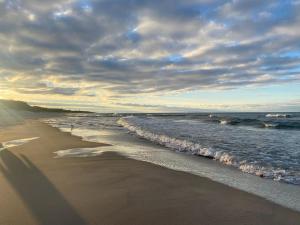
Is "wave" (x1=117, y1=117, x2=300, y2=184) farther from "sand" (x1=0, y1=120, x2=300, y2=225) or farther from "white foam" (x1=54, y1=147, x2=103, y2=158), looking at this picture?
"white foam" (x1=54, y1=147, x2=103, y2=158)

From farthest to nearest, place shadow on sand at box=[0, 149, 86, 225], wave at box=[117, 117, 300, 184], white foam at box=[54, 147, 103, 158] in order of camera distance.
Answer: white foam at box=[54, 147, 103, 158] → wave at box=[117, 117, 300, 184] → shadow on sand at box=[0, 149, 86, 225]

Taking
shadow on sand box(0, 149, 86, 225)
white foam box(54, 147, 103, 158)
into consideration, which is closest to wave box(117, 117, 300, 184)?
white foam box(54, 147, 103, 158)

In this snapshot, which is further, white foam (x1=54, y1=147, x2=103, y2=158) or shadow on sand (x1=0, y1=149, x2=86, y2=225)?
white foam (x1=54, y1=147, x2=103, y2=158)

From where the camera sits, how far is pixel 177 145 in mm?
13477

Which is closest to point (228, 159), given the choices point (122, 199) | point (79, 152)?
point (122, 199)

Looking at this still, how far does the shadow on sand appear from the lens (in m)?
4.42

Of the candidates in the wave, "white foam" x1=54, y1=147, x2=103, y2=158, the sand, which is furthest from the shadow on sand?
the wave

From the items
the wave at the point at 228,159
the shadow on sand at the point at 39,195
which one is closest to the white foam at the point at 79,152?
the shadow on sand at the point at 39,195

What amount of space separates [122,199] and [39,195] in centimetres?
153

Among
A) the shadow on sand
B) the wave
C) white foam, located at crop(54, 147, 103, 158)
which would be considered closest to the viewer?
the shadow on sand

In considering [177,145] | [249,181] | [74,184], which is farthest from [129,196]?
[177,145]

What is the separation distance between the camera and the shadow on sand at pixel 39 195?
14.5 ft

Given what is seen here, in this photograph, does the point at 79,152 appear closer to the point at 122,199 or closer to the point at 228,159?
the point at 228,159

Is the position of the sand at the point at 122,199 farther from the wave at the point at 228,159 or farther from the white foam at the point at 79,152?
the white foam at the point at 79,152
